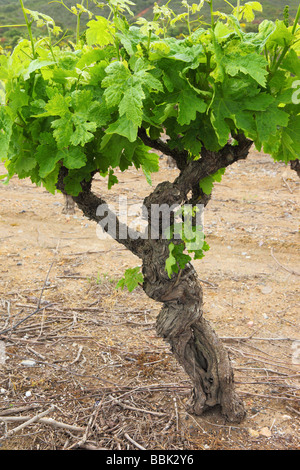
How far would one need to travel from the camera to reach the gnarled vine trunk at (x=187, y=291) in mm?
2262

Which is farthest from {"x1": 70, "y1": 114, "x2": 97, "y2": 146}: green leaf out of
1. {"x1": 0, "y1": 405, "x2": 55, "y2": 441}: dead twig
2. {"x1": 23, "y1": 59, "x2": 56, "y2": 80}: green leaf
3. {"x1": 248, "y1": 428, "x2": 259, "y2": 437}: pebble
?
{"x1": 248, "y1": 428, "x2": 259, "y2": 437}: pebble

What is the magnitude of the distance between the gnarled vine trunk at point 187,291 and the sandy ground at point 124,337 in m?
0.26

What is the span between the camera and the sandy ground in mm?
2912

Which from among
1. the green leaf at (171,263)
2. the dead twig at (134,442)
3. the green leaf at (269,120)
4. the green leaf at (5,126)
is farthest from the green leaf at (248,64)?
the dead twig at (134,442)

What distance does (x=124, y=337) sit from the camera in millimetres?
4059

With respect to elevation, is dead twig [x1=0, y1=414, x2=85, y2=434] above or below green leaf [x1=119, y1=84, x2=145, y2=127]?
below

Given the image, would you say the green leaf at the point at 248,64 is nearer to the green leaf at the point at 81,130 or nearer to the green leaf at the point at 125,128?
the green leaf at the point at 125,128

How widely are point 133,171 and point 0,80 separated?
7.74 metres

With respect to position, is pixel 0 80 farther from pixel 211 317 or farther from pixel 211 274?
pixel 211 274

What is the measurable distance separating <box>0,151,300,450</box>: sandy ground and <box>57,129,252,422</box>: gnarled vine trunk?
26cm

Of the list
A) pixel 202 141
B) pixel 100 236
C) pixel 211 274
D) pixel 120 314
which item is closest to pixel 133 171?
pixel 100 236

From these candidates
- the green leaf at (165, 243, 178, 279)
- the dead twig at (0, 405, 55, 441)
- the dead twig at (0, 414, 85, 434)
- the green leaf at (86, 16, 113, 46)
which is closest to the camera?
the green leaf at (86, 16, 113, 46)

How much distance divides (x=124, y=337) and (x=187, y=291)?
5.64 ft

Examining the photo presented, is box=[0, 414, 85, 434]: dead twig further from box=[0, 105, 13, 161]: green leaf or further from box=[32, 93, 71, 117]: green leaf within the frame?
box=[32, 93, 71, 117]: green leaf
